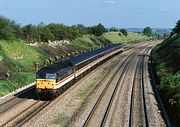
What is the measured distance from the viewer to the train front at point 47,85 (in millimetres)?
28859

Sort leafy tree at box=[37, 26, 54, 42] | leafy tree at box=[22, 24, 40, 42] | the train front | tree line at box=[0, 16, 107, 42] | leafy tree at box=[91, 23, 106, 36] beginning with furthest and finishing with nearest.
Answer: leafy tree at box=[91, 23, 106, 36] → leafy tree at box=[37, 26, 54, 42] → leafy tree at box=[22, 24, 40, 42] → tree line at box=[0, 16, 107, 42] → the train front

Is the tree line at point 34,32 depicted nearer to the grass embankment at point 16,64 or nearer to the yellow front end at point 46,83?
the grass embankment at point 16,64

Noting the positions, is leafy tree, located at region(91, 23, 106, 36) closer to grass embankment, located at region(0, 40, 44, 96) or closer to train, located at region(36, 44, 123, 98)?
grass embankment, located at region(0, 40, 44, 96)

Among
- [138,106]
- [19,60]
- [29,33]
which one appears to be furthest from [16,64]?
[138,106]

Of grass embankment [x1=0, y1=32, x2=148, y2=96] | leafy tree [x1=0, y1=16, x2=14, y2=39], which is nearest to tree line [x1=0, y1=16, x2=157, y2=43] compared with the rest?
leafy tree [x1=0, y1=16, x2=14, y2=39]

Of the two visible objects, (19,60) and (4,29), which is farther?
(4,29)

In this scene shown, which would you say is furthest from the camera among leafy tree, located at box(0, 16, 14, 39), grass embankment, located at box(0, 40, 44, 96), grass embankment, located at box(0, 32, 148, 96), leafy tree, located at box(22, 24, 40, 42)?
leafy tree, located at box(22, 24, 40, 42)

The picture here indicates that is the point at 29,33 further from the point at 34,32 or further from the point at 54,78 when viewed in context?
the point at 54,78

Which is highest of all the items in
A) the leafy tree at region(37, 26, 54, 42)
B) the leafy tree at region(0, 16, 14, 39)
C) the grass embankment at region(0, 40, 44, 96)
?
the leafy tree at region(0, 16, 14, 39)

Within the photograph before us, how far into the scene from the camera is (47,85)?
1141 inches

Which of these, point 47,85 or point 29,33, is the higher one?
point 29,33

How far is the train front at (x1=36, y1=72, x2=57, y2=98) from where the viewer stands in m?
28.9

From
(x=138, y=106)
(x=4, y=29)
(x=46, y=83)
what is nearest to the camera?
(x=138, y=106)

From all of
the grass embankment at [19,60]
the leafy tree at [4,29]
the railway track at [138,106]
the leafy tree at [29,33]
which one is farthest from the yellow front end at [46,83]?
the leafy tree at [29,33]
